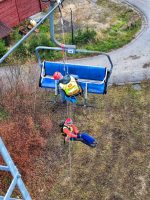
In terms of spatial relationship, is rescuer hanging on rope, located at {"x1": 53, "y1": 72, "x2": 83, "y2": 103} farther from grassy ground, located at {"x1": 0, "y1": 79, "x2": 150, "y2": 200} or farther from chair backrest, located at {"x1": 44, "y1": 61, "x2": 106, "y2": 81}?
grassy ground, located at {"x1": 0, "y1": 79, "x2": 150, "y2": 200}

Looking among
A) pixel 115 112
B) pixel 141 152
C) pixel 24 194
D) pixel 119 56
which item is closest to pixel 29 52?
pixel 119 56

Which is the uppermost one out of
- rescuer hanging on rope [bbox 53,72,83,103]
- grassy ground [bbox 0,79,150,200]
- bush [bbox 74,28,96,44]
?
rescuer hanging on rope [bbox 53,72,83,103]

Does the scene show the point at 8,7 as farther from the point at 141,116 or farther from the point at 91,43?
the point at 141,116

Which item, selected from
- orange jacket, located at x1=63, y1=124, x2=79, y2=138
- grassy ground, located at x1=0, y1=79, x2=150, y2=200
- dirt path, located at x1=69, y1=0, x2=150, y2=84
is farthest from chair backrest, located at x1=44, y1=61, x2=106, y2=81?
orange jacket, located at x1=63, y1=124, x2=79, y2=138

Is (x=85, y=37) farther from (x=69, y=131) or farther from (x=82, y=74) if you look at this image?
(x=69, y=131)

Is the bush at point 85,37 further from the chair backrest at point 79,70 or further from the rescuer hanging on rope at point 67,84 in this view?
the rescuer hanging on rope at point 67,84
